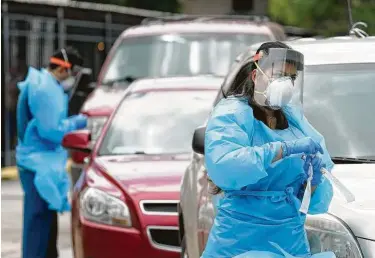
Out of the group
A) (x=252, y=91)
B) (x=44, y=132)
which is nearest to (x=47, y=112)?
(x=44, y=132)

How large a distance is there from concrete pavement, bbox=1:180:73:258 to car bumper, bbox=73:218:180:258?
2623mm

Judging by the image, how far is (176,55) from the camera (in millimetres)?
14438

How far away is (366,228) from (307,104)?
5.25 ft

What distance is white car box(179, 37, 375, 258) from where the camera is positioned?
5.26 metres

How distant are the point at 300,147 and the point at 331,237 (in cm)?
49

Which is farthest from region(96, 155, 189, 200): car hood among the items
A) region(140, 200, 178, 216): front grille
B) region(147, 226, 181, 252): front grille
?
region(147, 226, 181, 252): front grille

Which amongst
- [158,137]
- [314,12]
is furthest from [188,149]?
[314,12]

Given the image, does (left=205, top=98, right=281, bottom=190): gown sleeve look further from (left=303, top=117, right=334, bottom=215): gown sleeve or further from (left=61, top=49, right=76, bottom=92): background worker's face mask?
(left=61, top=49, right=76, bottom=92): background worker's face mask

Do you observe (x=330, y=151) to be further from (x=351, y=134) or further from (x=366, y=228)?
(x=366, y=228)

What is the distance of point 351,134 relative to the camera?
6.34 metres

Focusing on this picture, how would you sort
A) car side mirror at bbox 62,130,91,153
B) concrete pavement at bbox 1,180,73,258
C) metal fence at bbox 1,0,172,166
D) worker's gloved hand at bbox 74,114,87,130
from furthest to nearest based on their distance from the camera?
1. metal fence at bbox 1,0,172,166
2. concrete pavement at bbox 1,180,73,258
3. worker's gloved hand at bbox 74,114,87,130
4. car side mirror at bbox 62,130,91,153

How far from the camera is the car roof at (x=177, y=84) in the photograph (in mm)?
10273

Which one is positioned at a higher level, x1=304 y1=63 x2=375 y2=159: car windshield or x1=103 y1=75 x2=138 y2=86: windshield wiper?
x1=304 y1=63 x2=375 y2=159: car windshield

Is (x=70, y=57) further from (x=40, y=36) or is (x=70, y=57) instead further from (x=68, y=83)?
(x=40, y=36)
